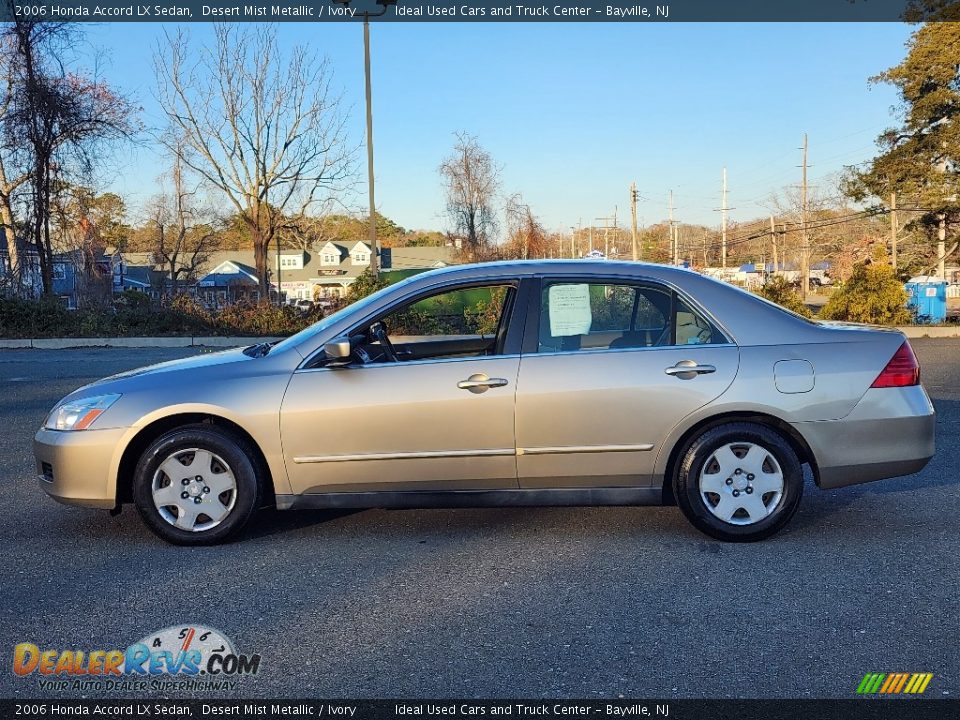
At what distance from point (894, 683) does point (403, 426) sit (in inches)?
101

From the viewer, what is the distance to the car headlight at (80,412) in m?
4.62

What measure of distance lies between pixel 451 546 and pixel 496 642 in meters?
1.27

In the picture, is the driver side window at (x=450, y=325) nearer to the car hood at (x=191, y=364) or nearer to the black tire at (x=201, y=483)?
the car hood at (x=191, y=364)

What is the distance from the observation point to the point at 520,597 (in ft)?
12.7

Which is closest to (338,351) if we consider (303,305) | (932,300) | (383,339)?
(383,339)

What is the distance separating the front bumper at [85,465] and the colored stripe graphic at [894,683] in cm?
374

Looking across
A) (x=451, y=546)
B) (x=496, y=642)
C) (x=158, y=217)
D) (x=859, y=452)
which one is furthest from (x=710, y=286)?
(x=158, y=217)

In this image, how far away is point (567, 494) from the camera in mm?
4645

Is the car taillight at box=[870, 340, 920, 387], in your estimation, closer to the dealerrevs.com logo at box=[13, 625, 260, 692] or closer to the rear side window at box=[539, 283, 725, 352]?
the rear side window at box=[539, 283, 725, 352]

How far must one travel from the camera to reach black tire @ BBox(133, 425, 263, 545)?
454cm

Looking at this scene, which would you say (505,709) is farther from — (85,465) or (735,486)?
(85,465)

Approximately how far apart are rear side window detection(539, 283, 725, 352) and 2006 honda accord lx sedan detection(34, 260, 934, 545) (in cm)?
2

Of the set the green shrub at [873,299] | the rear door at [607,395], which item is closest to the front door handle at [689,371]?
the rear door at [607,395]

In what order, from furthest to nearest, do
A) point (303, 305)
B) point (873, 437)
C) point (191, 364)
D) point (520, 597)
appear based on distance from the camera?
point (303, 305)
point (191, 364)
point (873, 437)
point (520, 597)
